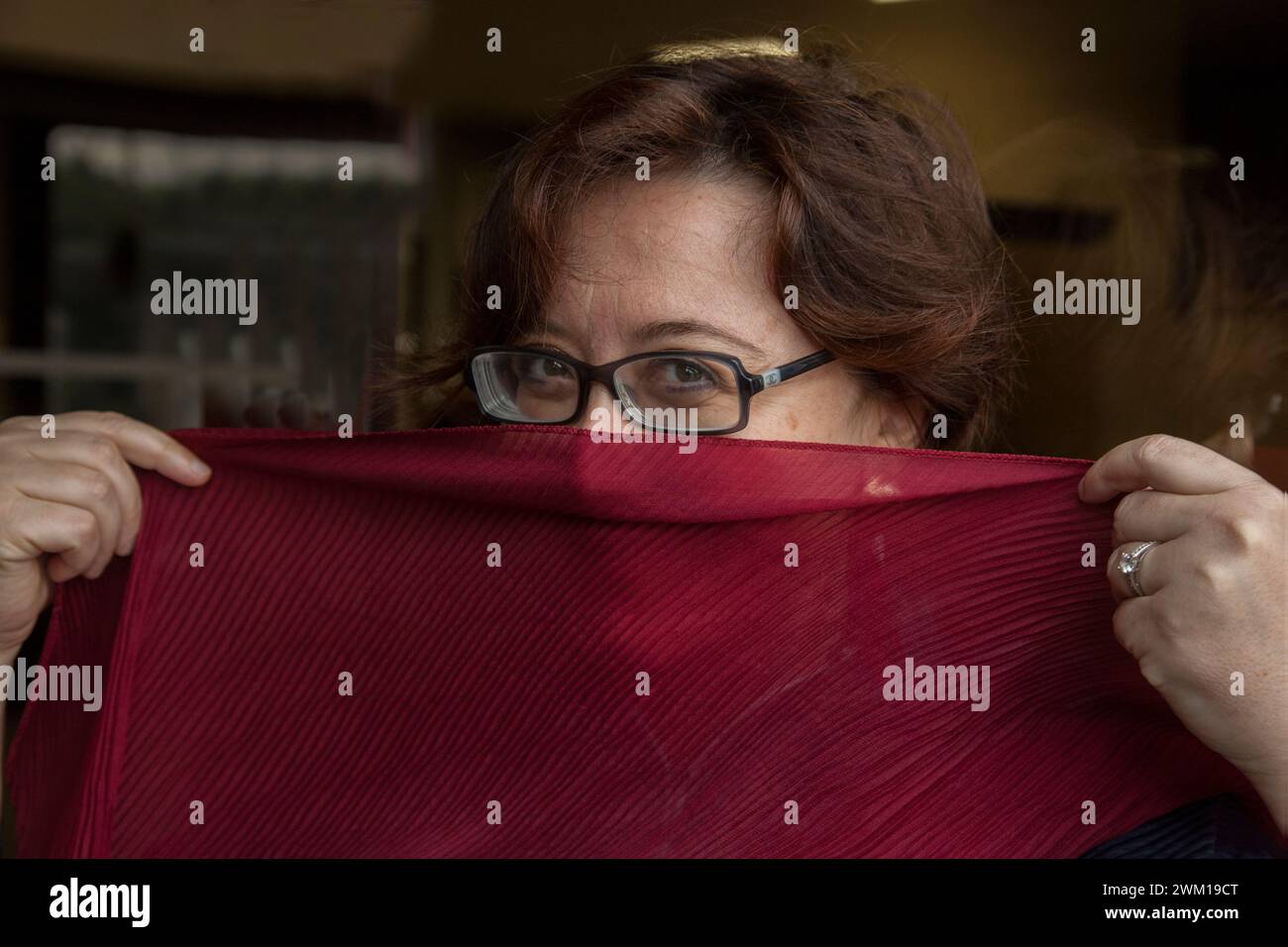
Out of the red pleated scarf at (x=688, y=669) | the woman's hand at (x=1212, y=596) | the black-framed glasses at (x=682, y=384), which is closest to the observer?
the woman's hand at (x=1212, y=596)

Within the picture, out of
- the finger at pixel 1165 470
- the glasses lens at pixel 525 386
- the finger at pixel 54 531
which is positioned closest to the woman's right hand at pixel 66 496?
the finger at pixel 54 531

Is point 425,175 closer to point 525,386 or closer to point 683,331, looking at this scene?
point 525,386

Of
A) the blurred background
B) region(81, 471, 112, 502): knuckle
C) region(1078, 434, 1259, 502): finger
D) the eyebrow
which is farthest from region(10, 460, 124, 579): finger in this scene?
region(1078, 434, 1259, 502): finger

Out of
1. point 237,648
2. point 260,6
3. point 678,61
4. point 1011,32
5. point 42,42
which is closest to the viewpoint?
point 237,648

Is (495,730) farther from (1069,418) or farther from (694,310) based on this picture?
(1069,418)

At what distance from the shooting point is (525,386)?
3.85 feet

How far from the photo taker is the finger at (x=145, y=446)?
1027 mm

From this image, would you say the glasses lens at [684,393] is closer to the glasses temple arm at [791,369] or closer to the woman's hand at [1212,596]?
the glasses temple arm at [791,369]

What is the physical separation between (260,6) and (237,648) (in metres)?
2.10

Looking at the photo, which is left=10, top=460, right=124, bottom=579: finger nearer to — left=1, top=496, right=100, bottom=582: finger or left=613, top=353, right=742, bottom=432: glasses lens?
left=1, top=496, right=100, bottom=582: finger
